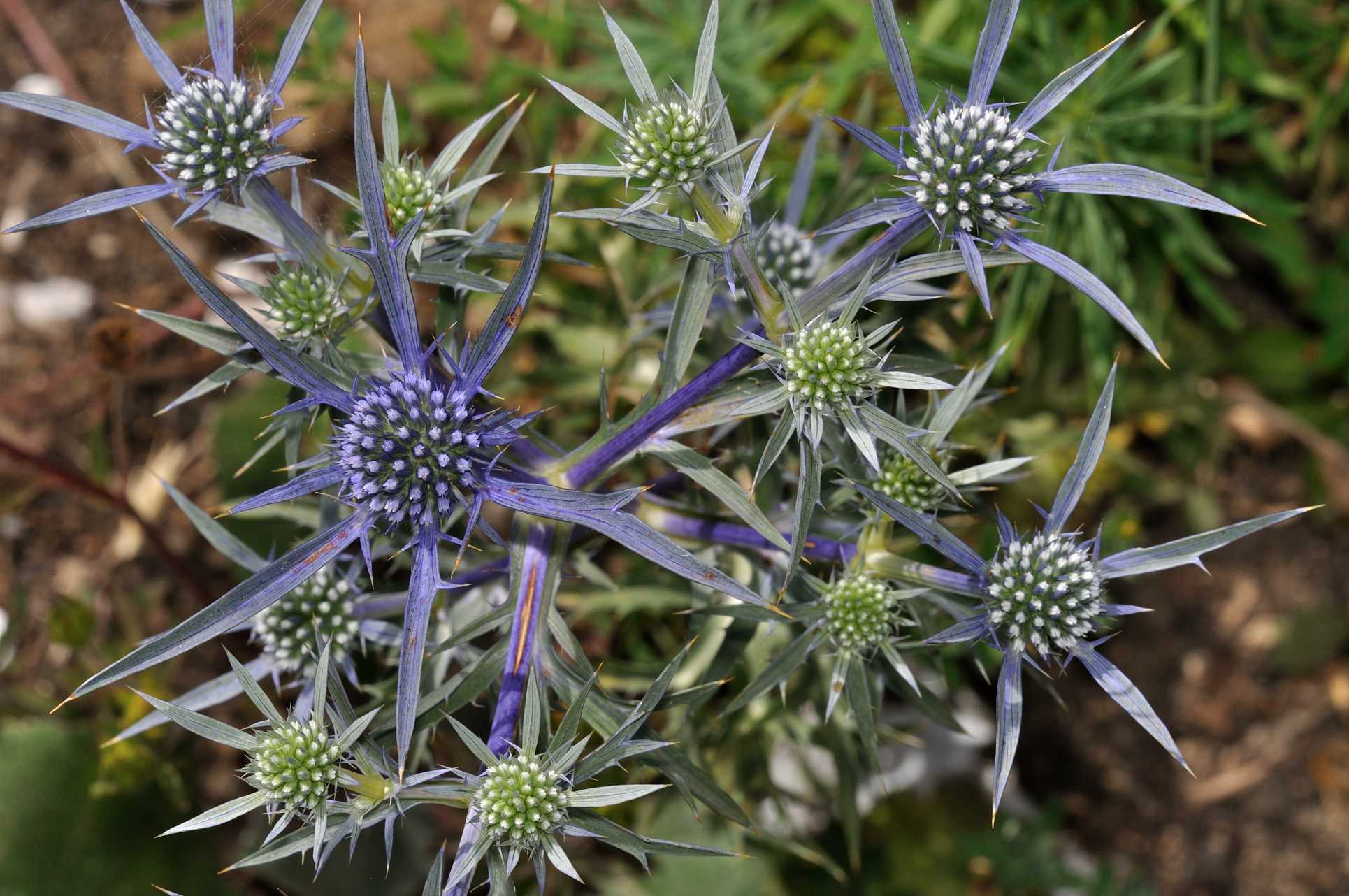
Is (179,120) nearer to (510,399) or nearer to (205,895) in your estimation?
(510,399)

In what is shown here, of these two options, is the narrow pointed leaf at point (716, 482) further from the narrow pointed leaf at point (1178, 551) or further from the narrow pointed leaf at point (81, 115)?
the narrow pointed leaf at point (81, 115)

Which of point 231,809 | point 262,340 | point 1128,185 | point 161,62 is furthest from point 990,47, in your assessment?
point 231,809

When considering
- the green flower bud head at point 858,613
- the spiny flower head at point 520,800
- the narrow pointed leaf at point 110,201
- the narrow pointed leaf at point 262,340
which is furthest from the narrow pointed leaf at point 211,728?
the green flower bud head at point 858,613

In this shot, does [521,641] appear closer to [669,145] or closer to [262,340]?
[262,340]

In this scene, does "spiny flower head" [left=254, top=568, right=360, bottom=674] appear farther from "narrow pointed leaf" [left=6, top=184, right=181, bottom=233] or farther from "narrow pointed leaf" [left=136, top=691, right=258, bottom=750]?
"narrow pointed leaf" [left=6, top=184, right=181, bottom=233]

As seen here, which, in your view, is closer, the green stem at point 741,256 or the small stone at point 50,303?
the green stem at point 741,256

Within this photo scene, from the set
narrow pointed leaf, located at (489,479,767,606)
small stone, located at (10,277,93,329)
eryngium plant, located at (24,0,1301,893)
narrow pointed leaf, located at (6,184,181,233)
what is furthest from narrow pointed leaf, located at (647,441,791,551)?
small stone, located at (10,277,93,329)

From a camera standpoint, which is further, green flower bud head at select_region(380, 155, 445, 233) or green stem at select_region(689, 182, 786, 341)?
green flower bud head at select_region(380, 155, 445, 233)
